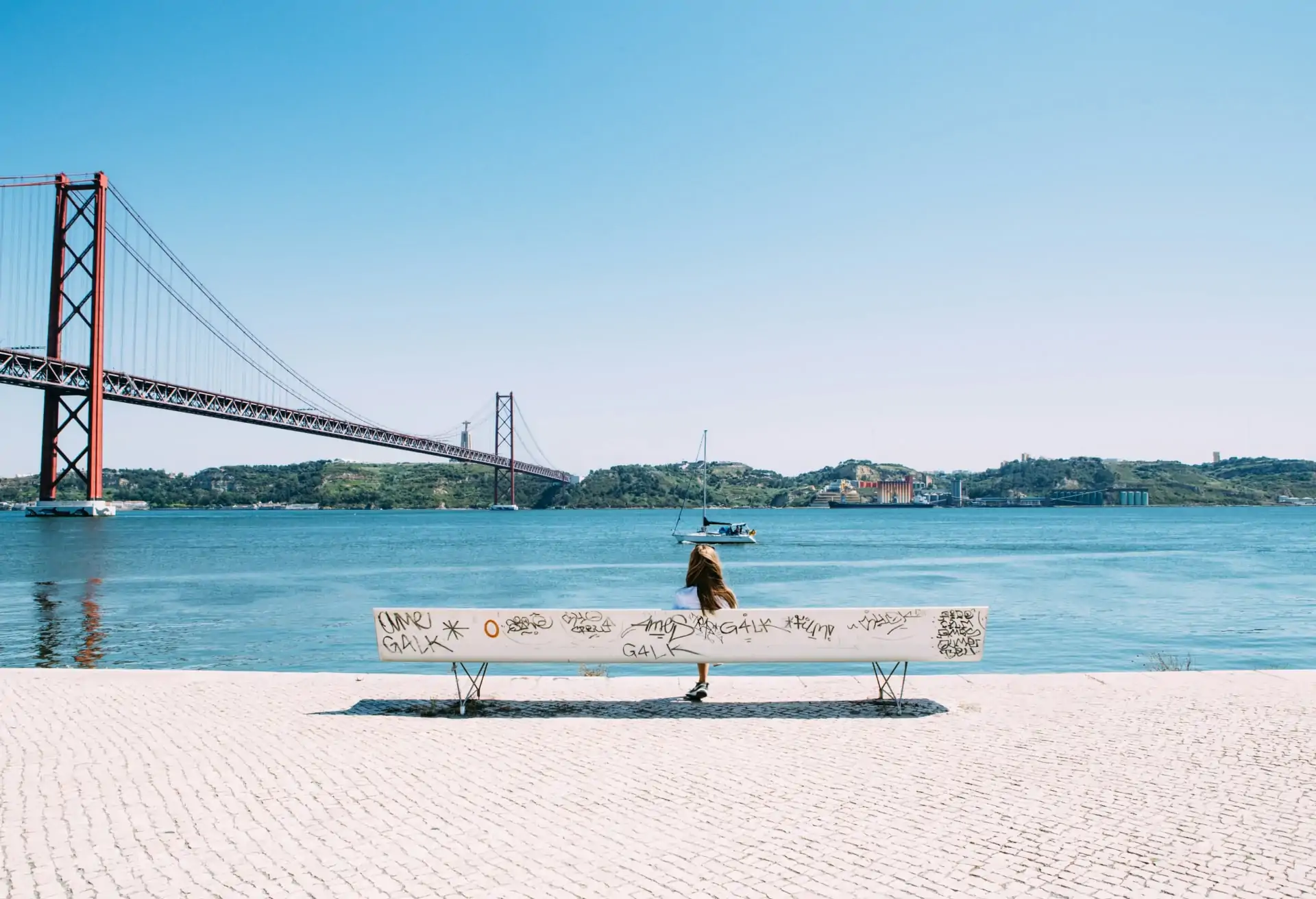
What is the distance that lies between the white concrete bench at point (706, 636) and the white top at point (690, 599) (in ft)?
0.53

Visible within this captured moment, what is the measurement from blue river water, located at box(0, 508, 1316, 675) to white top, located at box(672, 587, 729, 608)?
445 cm

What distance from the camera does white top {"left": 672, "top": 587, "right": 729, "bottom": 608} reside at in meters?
7.39

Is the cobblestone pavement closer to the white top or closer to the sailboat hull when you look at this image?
the white top

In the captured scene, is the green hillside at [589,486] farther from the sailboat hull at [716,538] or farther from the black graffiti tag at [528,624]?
the black graffiti tag at [528,624]

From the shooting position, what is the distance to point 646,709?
7277mm

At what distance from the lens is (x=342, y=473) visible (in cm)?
16838

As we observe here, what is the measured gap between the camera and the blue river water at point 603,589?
14.3 meters

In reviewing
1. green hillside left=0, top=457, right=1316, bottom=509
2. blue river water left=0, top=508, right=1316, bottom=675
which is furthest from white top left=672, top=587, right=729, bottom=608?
green hillside left=0, top=457, right=1316, bottom=509

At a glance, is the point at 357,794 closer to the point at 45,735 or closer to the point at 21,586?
the point at 45,735

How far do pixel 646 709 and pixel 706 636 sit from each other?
716 millimetres

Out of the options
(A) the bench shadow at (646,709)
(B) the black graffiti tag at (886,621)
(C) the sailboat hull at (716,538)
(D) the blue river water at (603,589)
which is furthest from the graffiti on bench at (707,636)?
(C) the sailboat hull at (716,538)

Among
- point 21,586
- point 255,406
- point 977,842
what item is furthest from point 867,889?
point 255,406

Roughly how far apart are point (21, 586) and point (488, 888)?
27232 mm

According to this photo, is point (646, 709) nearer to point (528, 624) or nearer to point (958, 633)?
point (528, 624)
